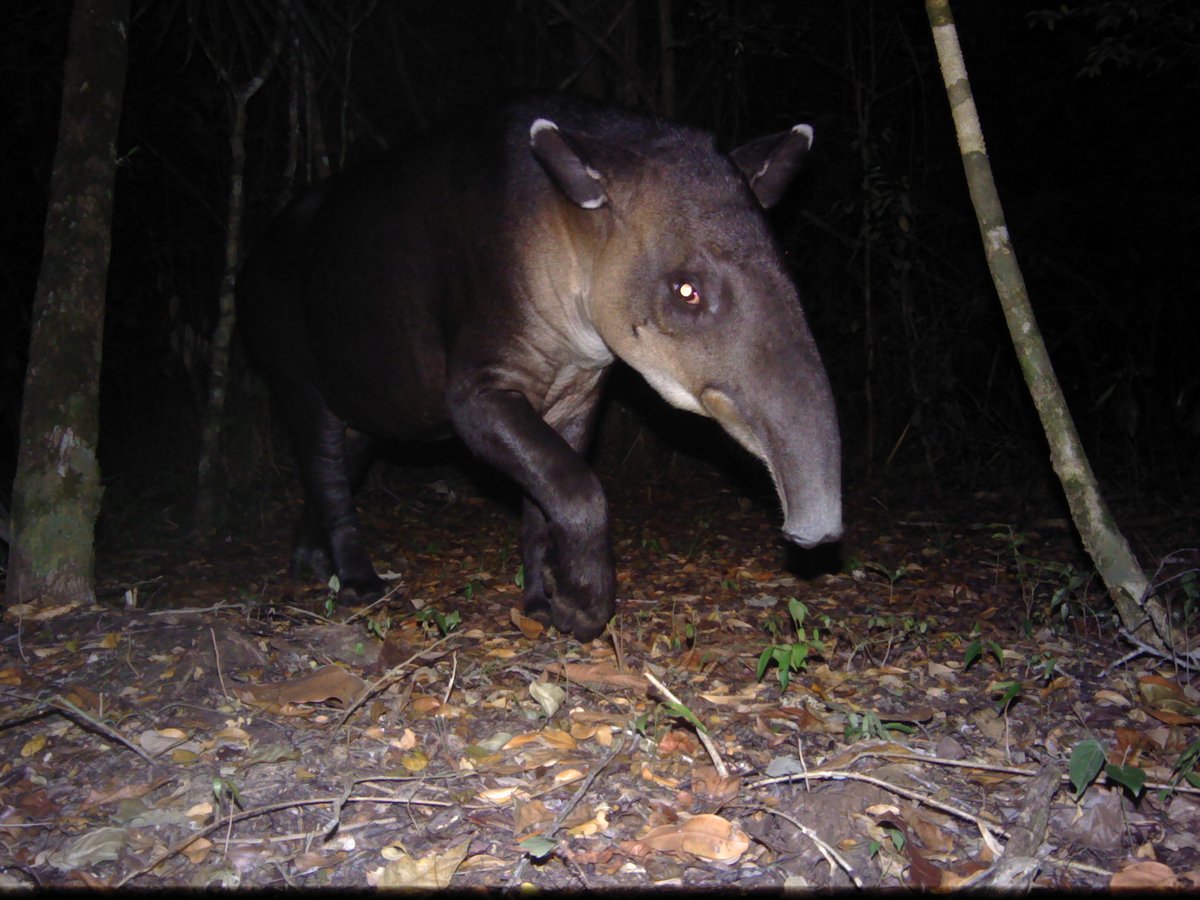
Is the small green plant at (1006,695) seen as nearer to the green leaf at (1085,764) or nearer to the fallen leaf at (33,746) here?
the green leaf at (1085,764)

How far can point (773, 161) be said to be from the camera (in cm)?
430

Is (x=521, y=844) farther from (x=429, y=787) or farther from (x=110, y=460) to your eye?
(x=110, y=460)

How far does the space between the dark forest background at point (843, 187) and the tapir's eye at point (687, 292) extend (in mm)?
3917

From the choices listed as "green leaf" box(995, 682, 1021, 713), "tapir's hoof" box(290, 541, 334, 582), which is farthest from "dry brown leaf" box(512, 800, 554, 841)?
"tapir's hoof" box(290, 541, 334, 582)

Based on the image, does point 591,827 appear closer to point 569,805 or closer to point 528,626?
point 569,805

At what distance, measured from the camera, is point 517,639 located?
13.9 feet

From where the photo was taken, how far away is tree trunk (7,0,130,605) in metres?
4.20

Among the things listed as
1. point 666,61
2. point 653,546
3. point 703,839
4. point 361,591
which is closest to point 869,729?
point 703,839

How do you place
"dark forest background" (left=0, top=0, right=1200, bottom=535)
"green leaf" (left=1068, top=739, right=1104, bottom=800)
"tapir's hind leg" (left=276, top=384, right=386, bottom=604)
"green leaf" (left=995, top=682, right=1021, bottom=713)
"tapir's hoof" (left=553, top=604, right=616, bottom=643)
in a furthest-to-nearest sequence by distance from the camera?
"dark forest background" (left=0, top=0, right=1200, bottom=535), "tapir's hind leg" (left=276, top=384, right=386, bottom=604), "tapir's hoof" (left=553, top=604, right=616, bottom=643), "green leaf" (left=995, top=682, right=1021, bottom=713), "green leaf" (left=1068, top=739, right=1104, bottom=800)

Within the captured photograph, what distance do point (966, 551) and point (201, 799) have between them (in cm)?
414

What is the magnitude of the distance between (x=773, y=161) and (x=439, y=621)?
2.17 m

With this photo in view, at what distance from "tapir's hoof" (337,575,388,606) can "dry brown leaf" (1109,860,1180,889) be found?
3.62 m

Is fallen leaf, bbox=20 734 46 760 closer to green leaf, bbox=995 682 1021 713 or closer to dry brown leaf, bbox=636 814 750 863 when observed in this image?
dry brown leaf, bbox=636 814 750 863

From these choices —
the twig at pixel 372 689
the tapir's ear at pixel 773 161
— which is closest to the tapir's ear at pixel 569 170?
the tapir's ear at pixel 773 161
